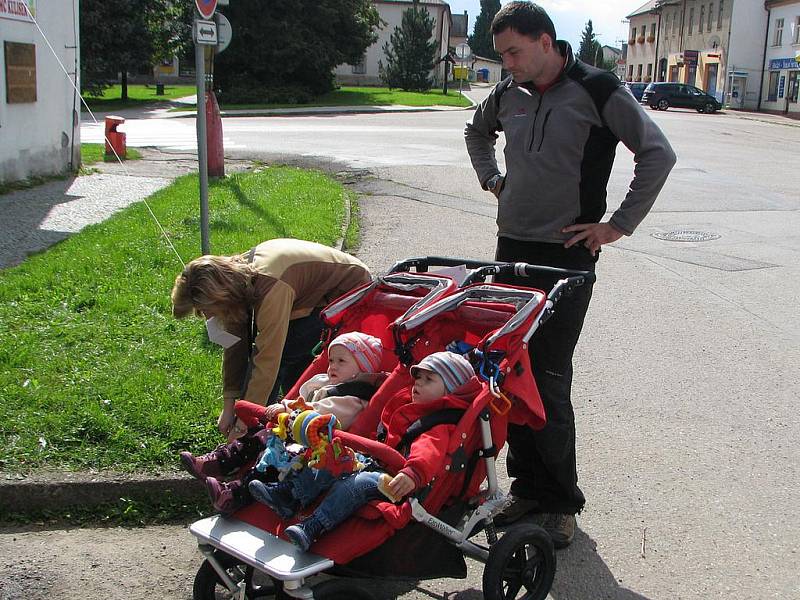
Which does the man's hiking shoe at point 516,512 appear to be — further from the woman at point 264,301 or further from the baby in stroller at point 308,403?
the woman at point 264,301

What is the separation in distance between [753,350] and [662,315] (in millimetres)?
1054

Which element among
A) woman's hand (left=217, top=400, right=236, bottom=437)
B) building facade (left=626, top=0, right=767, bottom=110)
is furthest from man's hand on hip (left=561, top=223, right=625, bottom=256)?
building facade (left=626, top=0, right=767, bottom=110)

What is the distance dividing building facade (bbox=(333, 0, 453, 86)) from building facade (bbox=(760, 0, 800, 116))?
24409mm

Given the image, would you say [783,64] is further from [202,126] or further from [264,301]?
[264,301]

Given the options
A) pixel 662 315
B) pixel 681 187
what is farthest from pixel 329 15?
pixel 662 315

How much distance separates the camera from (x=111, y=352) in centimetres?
573

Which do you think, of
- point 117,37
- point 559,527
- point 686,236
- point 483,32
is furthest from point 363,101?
point 483,32

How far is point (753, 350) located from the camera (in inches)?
267

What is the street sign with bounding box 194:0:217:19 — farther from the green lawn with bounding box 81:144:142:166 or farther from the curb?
the green lawn with bounding box 81:144:142:166

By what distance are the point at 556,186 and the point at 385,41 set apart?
239ft

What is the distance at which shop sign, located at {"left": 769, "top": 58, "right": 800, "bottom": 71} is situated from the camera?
171ft

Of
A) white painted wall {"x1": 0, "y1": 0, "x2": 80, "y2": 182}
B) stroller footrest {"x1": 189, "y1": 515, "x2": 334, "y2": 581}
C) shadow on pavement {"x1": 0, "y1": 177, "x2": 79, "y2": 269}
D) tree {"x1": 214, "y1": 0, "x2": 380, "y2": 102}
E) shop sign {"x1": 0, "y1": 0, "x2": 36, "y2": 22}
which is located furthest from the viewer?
tree {"x1": 214, "y1": 0, "x2": 380, "y2": 102}

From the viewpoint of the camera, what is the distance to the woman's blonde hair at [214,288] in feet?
12.3

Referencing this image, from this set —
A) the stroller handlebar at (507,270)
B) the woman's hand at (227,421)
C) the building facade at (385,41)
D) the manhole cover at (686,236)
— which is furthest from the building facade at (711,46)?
the woman's hand at (227,421)
